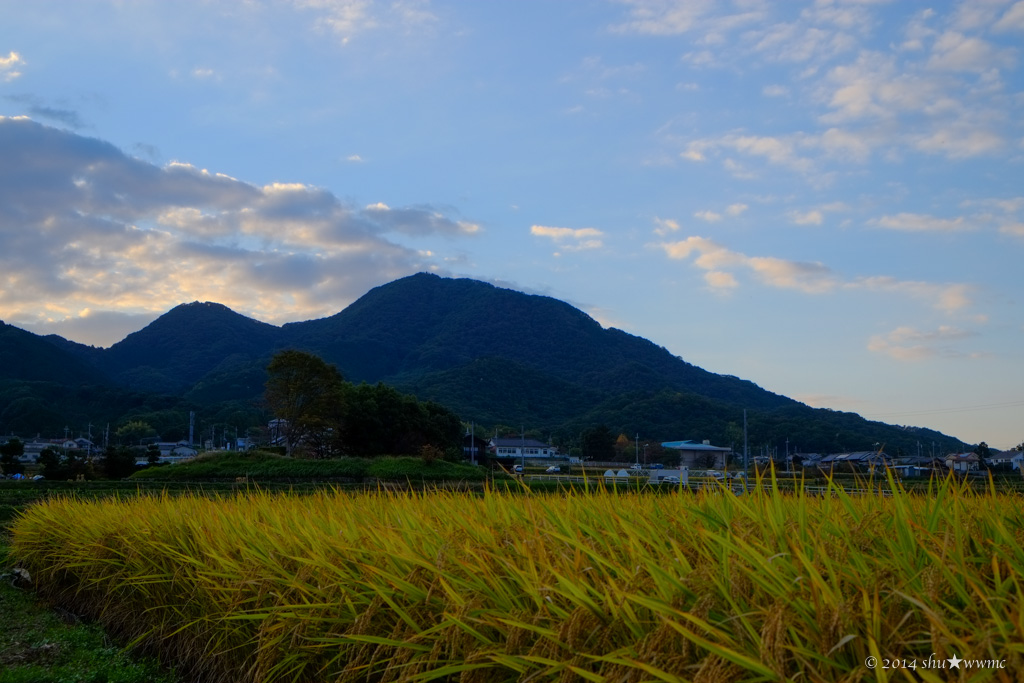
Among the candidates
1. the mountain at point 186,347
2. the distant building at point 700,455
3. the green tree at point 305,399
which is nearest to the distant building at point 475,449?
the green tree at point 305,399

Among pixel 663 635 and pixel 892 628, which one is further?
pixel 663 635

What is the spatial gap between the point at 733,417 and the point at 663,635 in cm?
8648

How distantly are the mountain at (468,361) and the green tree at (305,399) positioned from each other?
132 ft

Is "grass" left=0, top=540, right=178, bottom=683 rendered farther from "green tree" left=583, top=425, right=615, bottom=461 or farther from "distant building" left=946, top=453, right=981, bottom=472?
"green tree" left=583, top=425, right=615, bottom=461

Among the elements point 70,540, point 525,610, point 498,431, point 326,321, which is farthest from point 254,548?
point 326,321

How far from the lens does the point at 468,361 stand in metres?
133

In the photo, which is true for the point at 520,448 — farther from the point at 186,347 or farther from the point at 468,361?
the point at 186,347

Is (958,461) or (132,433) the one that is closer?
(958,461)

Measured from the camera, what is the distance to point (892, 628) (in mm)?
2113

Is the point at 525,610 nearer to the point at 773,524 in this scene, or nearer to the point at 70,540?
the point at 773,524

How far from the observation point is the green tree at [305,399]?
168ft

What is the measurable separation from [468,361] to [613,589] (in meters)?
131

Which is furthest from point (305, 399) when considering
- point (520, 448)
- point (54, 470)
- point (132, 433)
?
point (132, 433)

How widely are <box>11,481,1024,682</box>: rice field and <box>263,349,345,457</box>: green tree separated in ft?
154
